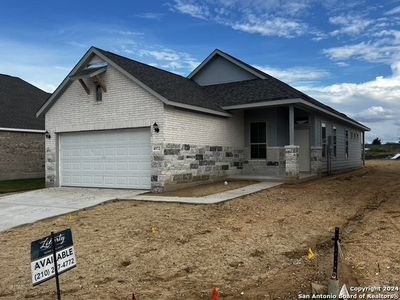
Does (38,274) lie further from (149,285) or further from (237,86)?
(237,86)

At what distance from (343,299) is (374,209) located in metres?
7.11

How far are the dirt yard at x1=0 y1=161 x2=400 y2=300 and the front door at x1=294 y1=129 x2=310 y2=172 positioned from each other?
27.2 ft

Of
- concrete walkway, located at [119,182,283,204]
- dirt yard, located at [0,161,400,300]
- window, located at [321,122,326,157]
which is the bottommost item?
dirt yard, located at [0,161,400,300]

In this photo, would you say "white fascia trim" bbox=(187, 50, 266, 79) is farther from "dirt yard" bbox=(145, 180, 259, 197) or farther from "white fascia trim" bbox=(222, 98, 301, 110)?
"dirt yard" bbox=(145, 180, 259, 197)

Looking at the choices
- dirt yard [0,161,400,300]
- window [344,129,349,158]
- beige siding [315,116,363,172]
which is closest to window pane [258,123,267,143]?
beige siding [315,116,363,172]

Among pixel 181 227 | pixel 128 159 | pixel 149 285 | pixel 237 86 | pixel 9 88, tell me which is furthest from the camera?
pixel 9 88

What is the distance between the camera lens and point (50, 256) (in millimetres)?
4930

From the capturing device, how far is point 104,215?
37.1 feet

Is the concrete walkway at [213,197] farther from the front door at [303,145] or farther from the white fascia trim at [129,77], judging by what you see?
the front door at [303,145]

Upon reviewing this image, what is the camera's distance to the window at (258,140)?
20016 mm

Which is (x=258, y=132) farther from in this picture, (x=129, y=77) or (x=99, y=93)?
(x=99, y=93)

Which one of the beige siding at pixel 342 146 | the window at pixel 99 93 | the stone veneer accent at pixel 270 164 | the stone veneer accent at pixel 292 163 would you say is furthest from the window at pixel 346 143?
the window at pixel 99 93

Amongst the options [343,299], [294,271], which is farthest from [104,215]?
[343,299]

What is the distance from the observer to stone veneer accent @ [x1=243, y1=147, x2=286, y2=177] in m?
19.3
